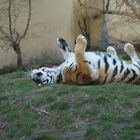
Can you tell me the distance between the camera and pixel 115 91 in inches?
251

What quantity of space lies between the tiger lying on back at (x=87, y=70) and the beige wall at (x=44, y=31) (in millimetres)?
6184

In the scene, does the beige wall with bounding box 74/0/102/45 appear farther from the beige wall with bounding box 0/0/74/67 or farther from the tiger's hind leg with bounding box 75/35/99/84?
the tiger's hind leg with bounding box 75/35/99/84

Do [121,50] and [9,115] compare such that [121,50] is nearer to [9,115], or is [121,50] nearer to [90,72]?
[90,72]

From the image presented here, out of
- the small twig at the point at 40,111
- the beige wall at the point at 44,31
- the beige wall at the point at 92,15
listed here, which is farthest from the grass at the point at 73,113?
the beige wall at the point at 92,15

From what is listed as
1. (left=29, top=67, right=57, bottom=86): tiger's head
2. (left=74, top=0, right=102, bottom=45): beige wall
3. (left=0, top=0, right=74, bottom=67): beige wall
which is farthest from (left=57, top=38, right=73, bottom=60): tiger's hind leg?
(left=74, top=0, right=102, bottom=45): beige wall

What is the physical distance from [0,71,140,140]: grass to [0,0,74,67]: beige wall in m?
7.13

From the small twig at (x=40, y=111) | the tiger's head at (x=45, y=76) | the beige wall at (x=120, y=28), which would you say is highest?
the tiger's head at (x=45, y=76)

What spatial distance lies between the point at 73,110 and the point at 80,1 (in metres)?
9.88

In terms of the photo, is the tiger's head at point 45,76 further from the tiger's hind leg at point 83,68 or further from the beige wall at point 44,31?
the beige wall at point 44,31

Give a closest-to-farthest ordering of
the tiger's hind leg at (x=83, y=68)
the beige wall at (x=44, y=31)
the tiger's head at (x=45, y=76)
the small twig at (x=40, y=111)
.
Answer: the small twig at (x=40, y=111), the tiger's hind leg at (x=83, y=68), the tiger's head at (x=45, y=76), the beige wall at (x=44, y=31)

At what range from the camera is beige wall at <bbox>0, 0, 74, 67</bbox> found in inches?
551

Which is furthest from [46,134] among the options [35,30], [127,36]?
[127,36]

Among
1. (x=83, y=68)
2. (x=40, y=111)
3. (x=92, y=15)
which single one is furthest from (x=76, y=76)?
(x=92, y=15)

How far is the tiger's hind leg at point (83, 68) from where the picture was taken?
6.98 m
